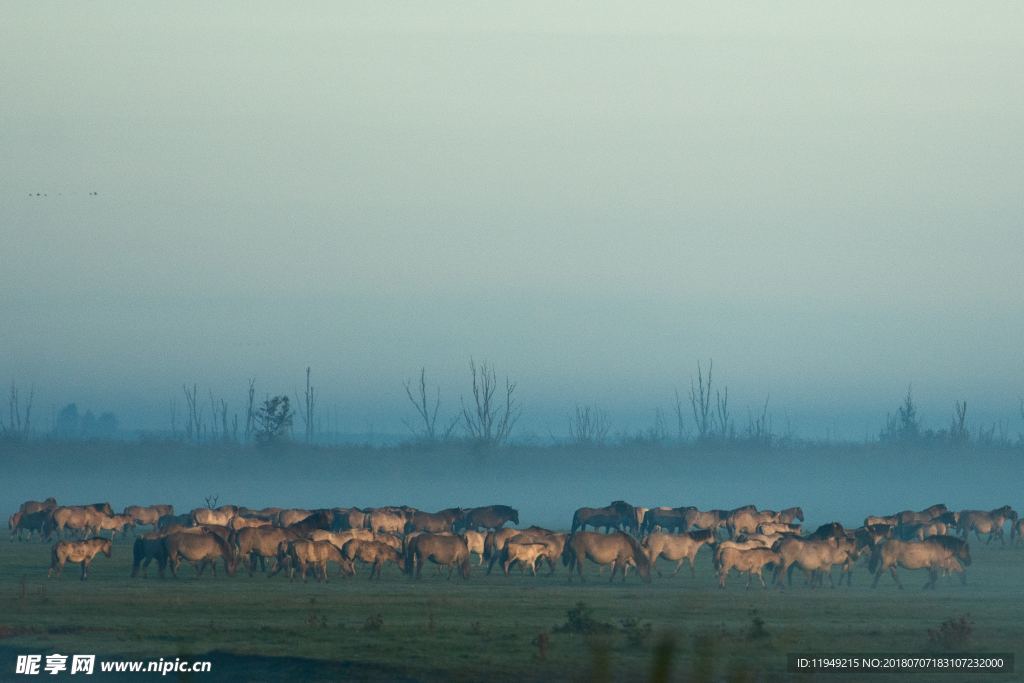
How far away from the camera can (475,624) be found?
25922 mm

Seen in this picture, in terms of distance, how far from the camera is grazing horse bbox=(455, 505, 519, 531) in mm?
52094

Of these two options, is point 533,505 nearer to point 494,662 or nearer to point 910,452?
point 910,452

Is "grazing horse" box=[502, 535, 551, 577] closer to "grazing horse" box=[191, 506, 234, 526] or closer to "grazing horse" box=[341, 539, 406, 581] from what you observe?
"grazing horse" box=[341, 539, 406, 581]

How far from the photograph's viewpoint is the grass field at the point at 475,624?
2242cm

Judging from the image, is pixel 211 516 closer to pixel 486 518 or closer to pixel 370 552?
pixel 486 518

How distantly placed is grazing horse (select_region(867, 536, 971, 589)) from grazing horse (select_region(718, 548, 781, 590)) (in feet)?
8.14

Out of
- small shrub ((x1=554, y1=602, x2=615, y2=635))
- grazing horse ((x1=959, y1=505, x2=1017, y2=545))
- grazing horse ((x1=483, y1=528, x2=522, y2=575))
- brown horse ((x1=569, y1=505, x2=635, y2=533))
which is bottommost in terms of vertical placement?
small shrub ((x1=554, y1=602, x2=615, y2=635))

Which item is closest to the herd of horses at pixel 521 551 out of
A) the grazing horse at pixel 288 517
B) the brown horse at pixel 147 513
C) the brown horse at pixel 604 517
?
the grazing horse at pixel 288 517

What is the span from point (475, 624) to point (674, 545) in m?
14.4

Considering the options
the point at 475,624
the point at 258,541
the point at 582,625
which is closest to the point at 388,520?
the point at 258,541

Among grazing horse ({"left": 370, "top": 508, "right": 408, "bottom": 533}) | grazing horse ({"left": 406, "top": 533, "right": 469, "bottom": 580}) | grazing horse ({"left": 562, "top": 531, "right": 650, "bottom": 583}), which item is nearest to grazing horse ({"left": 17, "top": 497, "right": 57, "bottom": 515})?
grazing horse ({"left": 370, "top": 508, "right": 408, "bottom": 533})

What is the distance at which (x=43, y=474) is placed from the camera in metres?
123

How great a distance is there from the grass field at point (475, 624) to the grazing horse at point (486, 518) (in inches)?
586

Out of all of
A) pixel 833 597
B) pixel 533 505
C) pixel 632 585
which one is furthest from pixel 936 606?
pixel 533 505
